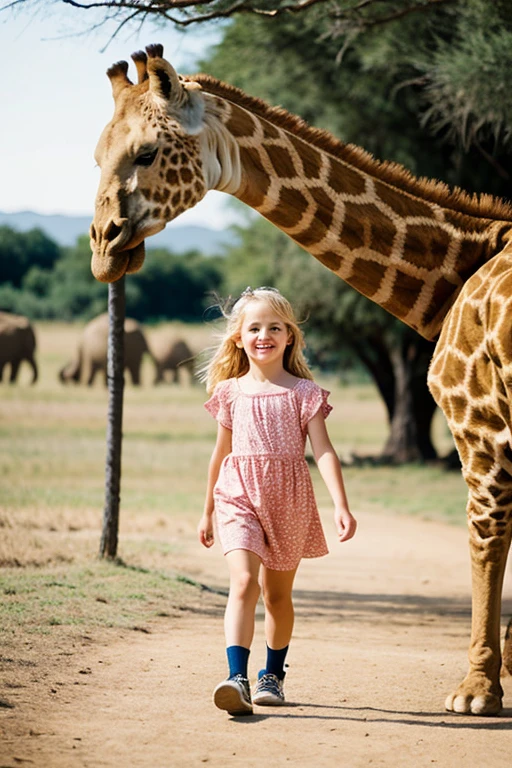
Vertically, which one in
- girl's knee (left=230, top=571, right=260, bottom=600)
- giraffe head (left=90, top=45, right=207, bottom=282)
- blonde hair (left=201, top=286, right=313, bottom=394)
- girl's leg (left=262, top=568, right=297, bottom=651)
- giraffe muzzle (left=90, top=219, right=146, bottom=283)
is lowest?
girl's leg (left=262, top=568, right=297, bottom=651)

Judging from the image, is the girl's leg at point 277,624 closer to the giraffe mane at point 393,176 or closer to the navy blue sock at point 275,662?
the navy blue sock at point 275,662

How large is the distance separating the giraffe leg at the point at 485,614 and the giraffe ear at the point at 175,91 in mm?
2075

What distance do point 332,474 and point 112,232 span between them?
137cm

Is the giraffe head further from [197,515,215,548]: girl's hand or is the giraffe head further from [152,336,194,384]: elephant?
[152,336,194,384]: elephant

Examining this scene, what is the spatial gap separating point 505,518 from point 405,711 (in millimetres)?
944

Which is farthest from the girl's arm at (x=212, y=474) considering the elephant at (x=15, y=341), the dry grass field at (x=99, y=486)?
the elephant at (x=15, y=341)

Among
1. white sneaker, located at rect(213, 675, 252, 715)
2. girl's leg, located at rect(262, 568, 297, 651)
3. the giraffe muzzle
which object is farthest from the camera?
girl's leg, located at rect(262, 568, 297, 651)

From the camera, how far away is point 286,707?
4613mm

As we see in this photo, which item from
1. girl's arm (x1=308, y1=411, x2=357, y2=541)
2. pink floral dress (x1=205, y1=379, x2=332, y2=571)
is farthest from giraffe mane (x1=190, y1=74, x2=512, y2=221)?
girl's arm (x1=308, y1=411, x2=357, y2=541)

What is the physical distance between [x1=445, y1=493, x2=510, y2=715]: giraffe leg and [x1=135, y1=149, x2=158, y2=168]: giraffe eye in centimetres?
204

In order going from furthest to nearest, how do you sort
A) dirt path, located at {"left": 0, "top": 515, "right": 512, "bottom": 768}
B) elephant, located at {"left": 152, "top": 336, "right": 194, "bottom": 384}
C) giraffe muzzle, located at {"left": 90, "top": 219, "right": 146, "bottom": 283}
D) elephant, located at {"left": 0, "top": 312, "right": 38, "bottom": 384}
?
elephant, located at {"left": 152, "top": 336, "right": 194, "bottom": 384} < elephant, located at {"left": 0, "top": 312, "right": 38, "bottom": 384} < giraffe muzzle, located at {"left": 90, "top": 219, "right": 146, "bottom": 283} < dirt path, located at {"left": 0, "top": 515, "right": 512, "bottom": 768}

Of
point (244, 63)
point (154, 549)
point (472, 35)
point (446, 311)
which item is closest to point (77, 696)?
Result: point (446, 311)

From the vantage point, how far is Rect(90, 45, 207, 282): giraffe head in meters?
4.59

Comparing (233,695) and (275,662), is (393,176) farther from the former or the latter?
Result: (233,695)
